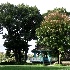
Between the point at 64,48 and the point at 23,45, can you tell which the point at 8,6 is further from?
the point at 64,48

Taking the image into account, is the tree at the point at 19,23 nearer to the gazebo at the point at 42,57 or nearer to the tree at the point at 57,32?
the gazebo at the point at 42,57

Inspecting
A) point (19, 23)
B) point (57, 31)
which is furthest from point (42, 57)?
point (57, 31)

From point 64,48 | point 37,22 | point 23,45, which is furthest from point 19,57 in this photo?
point 64,48

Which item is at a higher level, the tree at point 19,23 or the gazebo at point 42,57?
the tree at point 19,23

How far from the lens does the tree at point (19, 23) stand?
73.3 meters

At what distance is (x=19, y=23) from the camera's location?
73.2 metres

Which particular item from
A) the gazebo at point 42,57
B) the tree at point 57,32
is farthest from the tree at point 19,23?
the tree at point 57,32

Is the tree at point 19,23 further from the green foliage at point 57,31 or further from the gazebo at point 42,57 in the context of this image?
the green foliage at point 57,31

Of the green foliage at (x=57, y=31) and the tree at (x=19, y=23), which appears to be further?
the tree at (x=19, y=23)

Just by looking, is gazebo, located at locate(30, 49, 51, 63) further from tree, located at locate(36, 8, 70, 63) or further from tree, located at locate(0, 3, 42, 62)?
tree, located at locate(36, 8, 70, 63)

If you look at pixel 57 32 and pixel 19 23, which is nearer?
pixel 57 32

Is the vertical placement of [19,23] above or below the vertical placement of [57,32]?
above

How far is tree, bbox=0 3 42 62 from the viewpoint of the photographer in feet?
241

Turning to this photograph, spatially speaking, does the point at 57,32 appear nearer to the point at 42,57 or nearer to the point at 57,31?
the point at 57,31
